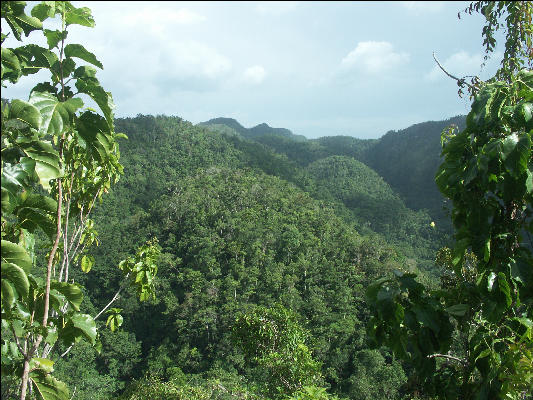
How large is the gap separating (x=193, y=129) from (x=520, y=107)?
2559 inches

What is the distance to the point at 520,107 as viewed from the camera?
1.39 m

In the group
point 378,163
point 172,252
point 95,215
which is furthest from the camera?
point 378,163

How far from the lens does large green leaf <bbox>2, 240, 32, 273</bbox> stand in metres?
1.09

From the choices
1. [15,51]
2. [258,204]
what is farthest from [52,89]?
[258,204]

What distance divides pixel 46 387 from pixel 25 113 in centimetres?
87

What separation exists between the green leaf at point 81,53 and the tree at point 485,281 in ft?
3.94

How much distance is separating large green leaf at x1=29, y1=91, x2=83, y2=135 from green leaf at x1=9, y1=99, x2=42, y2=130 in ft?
0.13

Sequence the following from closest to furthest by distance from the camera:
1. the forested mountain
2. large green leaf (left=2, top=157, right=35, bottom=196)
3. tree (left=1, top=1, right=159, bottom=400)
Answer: large green leaf (left=2, top=157, right=35, bottom=196) → tree (left=1, top=1, right=159, bottom=400) → the forested mountain

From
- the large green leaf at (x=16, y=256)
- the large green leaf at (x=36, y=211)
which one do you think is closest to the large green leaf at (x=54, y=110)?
the large green leaf at (x=36, y=211)

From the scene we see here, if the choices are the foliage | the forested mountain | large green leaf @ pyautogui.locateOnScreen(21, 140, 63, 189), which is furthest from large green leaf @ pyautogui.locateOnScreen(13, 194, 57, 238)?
the forested mountain

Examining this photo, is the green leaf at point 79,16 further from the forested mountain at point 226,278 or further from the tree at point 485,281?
the forested mountain at point 226,278

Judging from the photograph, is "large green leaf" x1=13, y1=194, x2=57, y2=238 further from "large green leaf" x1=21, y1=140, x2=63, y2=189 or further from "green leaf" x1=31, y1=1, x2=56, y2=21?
"green leaf" x1=31, y1=1, x2=56, y2=21

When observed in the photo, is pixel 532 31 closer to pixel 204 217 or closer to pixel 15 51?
pixel 15 51

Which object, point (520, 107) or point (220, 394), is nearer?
point (520, 107)
